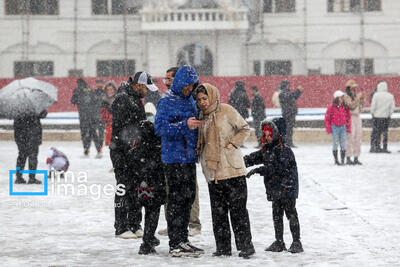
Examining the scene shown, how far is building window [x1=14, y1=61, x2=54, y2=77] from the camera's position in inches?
1328

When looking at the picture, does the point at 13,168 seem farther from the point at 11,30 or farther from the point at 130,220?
the point at 11,30

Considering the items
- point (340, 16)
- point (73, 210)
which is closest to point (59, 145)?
point (73, 210)

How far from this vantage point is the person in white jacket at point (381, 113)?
58.1 ft

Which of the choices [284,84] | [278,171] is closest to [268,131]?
[278,171]

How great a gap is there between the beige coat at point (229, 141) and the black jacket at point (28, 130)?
5.52 meters

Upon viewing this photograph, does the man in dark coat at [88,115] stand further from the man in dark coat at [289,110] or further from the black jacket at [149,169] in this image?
the black jacket at [149,169]

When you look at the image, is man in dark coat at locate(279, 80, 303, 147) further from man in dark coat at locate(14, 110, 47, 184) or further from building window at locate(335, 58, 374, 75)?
building window at locate(335, 58, 374, 75)

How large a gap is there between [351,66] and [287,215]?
92.4 feet

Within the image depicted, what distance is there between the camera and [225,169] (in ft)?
21.0

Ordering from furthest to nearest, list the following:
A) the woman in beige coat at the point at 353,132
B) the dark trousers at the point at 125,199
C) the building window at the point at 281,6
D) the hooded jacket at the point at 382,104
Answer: the building window at the point at 281,6
the hooded jacket at the point at 382,104
the woman in beige coat at the point at 353,132
the dark trousers at the point at 125,199

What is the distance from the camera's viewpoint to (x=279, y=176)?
6.66 meters

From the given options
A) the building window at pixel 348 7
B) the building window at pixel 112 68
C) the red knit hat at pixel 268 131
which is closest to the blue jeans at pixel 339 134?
the red knit hat at pixel 268 131

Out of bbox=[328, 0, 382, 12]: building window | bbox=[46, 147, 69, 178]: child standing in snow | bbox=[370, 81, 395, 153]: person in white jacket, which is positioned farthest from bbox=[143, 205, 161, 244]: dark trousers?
bbox=[328, 0, 382, 12]: building window

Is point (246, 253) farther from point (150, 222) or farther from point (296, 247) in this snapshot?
point (150, 222)
